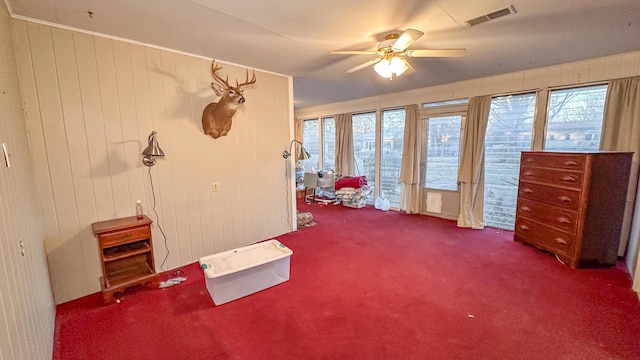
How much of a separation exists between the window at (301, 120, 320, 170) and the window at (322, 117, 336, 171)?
28cm

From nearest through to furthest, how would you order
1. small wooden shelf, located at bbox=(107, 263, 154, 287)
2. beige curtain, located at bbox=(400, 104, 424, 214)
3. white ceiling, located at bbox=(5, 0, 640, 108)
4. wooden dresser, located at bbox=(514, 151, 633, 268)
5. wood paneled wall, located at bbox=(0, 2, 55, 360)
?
wood paneled wall, located at bbox=(0, 2, 55, 360), white ceiling, located at bbox=(5, 0, 640, 108), small wooden shelf, located at bbox=(107, 263, 154, 287), wooden dresser, located at bbox=(514, 151, 633, 268), beige curtain, located at bbox=(400, 104, 424, 214)

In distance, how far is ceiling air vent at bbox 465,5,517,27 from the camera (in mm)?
2088

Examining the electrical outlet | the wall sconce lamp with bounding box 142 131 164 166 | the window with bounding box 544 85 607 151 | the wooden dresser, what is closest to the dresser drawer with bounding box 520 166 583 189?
the wooden dresser

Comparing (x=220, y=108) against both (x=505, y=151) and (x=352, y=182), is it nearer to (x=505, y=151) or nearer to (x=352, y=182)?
(x=352, y=182)

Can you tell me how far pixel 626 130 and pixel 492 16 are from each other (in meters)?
2.53

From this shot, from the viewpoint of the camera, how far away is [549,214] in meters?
3.24

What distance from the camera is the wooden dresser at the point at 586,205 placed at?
9.34 feet

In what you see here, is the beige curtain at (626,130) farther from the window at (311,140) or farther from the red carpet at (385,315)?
the window at (311,140)

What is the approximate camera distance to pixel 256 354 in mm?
1811

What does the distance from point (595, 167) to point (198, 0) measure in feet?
13.6

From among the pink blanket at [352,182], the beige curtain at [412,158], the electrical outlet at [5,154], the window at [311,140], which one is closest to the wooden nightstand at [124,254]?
the electrical outlet at [5,154]

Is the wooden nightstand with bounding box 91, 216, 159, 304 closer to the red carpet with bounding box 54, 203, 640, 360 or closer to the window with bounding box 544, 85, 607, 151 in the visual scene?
the red carpet with bounding box 54, 203, 640, 360

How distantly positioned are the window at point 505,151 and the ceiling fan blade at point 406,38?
2.82 m

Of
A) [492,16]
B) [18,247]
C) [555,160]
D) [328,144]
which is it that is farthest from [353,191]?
[18,247]
